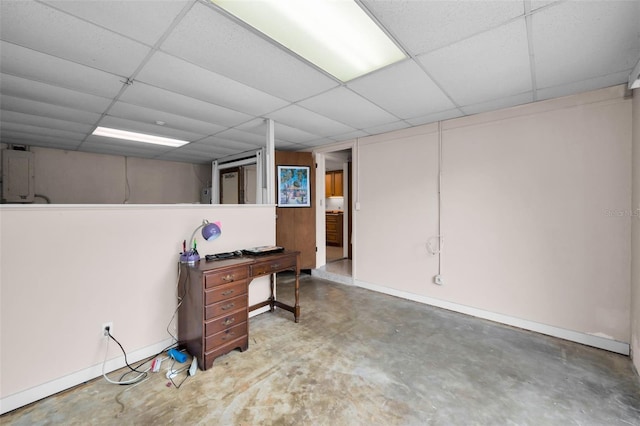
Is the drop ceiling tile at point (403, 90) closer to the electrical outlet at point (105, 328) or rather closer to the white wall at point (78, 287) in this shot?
the white wall at point (78, 287)

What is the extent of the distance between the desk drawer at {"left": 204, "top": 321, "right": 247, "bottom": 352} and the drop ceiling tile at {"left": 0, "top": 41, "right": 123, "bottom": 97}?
2.37m

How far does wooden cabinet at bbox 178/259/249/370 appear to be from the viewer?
81.5 inches

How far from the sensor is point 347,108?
2.89 metres

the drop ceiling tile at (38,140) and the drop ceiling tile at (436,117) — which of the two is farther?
the drop ceiling tile at (38,140)

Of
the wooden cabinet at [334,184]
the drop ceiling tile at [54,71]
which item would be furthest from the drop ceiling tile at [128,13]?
the wooden cabinet at [334,184]

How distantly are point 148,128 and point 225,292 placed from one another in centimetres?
293

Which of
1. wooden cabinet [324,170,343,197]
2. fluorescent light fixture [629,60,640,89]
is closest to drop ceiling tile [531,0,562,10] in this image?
fluorescent light fixture [629,60,640,89]

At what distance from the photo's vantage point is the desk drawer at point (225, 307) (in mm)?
Answer: 2080

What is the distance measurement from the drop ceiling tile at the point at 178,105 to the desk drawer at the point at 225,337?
232 cm

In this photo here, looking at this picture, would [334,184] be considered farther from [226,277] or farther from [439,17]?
[439,17]

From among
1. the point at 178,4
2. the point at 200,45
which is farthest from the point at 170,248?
the point at 178,4

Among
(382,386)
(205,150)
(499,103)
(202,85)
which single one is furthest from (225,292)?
(205,150)

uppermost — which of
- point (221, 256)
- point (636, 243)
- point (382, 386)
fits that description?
point (636, 243)

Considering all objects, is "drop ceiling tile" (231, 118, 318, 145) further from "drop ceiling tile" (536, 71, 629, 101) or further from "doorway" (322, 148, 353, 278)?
"drop ceiling tile" (536, 71, 629, 101)
